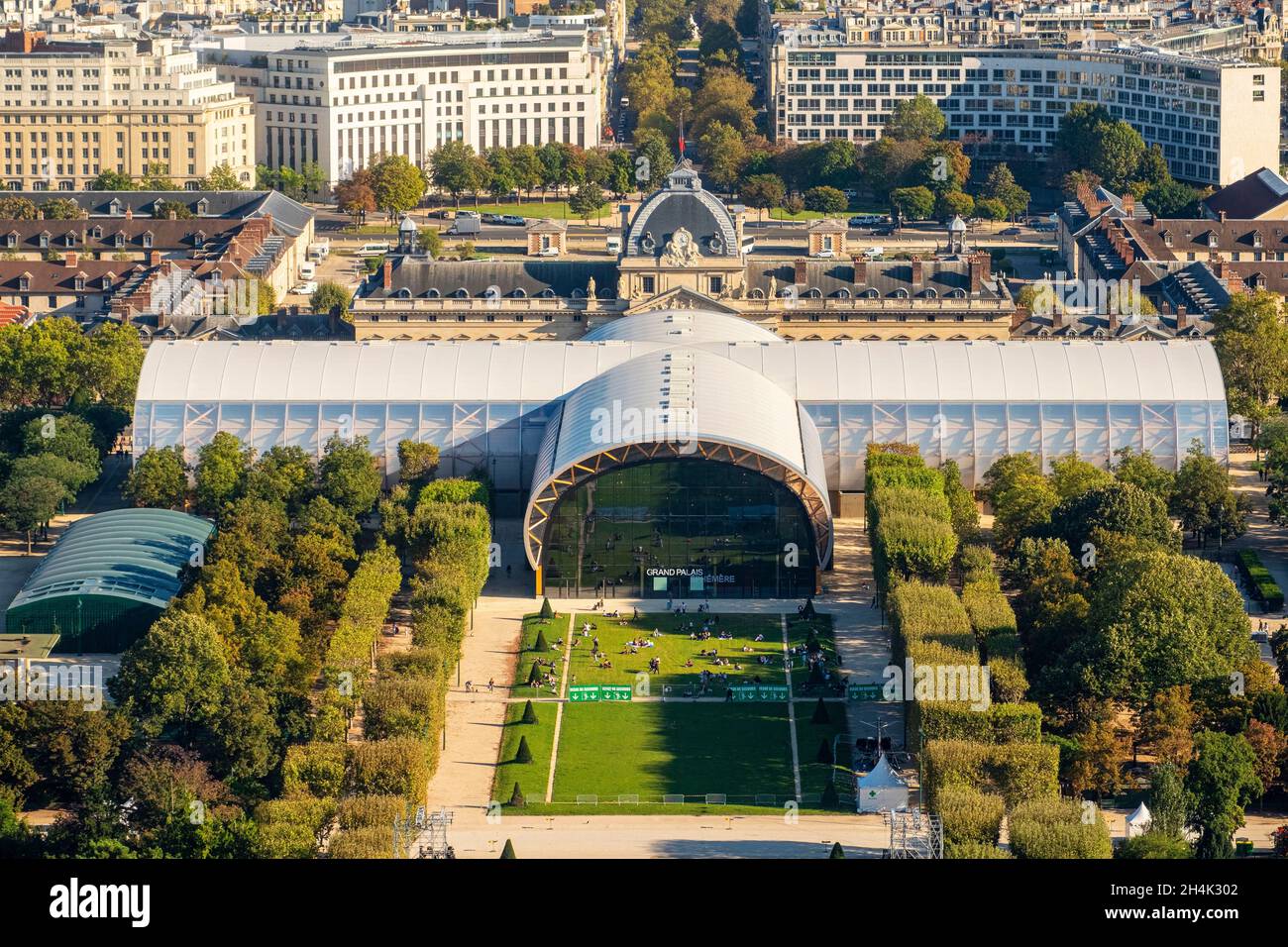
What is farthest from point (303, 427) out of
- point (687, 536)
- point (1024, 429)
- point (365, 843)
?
point (365, 843)

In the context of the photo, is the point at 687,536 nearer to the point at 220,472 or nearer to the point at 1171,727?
the point at 220,472

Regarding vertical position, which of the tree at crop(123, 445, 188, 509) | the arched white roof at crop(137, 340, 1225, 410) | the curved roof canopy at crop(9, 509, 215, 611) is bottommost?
the curved roof canopy at crop(9, 509, 215, 611)

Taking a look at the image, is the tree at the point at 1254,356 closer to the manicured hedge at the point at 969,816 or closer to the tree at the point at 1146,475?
the tree at the point at 1146,475

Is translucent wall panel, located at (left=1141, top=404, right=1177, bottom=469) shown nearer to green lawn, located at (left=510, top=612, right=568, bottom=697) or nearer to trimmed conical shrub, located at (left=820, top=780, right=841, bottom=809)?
green lawn, located at (left=510, top=612, right=568, bottom=697)

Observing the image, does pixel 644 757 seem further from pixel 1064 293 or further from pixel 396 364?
pixel 1064 293

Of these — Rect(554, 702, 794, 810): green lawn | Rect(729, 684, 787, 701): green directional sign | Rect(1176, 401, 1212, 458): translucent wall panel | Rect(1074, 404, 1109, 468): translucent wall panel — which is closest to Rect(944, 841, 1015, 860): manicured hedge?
Rect(554, 702, 794, 810): green lawn
